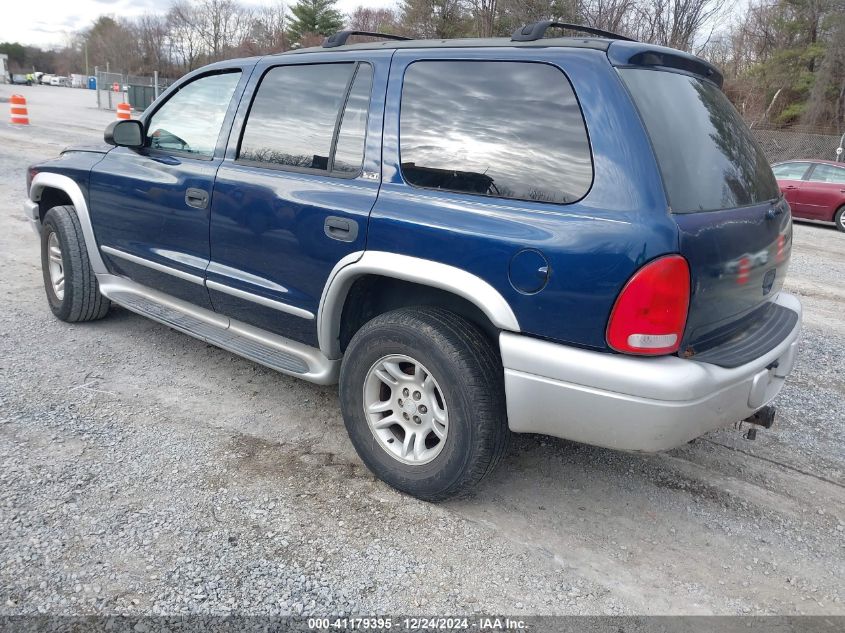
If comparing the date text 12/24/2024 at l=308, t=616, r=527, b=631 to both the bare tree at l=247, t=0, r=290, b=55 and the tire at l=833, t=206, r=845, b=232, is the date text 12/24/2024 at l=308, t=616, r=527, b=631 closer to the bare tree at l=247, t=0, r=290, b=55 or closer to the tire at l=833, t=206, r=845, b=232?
the tire at l=833, t=206, r=845, b=232

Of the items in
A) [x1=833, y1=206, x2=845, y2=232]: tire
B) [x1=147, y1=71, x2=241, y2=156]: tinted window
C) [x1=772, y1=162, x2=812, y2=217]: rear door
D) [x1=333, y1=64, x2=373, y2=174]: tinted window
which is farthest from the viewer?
[x1=772, y1=162, x2=812, y2=217]: rear door

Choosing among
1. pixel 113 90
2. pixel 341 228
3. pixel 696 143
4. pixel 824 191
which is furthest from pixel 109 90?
pixel 696 143

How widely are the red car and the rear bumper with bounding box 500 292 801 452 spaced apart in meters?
11.6

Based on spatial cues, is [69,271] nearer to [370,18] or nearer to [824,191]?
[824,191]

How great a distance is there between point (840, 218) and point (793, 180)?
48.2 inches

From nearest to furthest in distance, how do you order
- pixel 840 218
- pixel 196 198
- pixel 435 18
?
pixel 196 198 → pixel 840 218 → pixel 435 18

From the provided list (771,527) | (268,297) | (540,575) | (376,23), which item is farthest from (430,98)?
(376,23)

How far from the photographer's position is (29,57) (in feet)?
343

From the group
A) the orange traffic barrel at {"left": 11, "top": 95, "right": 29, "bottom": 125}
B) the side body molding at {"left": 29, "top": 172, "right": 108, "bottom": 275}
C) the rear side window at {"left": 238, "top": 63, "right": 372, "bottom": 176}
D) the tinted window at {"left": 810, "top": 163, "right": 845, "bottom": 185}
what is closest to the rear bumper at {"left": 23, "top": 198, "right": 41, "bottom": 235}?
the side body molding at {"left": 29, "top": 172, "right": 108, "bottom": 275}

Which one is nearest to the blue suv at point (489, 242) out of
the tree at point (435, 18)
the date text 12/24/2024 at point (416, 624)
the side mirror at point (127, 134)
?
the side mirror at point (127, 134)

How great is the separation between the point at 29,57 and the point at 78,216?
123343 millimetres

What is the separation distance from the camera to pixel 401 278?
2.75m

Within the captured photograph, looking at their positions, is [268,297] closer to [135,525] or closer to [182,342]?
[135,525]

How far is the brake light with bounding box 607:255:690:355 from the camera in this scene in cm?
226
